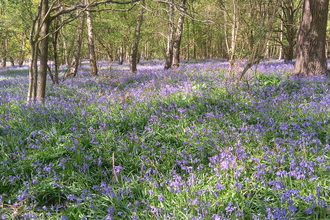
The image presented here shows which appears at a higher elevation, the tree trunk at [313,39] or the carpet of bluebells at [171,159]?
the tree trunk at [313,39]

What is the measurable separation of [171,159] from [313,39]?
761 cm

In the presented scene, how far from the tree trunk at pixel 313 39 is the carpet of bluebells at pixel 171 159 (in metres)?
2.35

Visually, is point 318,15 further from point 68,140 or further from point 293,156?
point 68,140

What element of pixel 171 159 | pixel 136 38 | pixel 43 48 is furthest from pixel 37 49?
pixel 136 38

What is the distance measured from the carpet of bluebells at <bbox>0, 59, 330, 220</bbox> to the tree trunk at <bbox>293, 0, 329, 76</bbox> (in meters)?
2.35

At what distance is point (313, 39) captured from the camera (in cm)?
835

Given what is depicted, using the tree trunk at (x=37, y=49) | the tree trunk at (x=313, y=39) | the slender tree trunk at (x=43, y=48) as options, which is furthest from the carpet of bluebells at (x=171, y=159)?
the tree trunk at (x=313, y=39)

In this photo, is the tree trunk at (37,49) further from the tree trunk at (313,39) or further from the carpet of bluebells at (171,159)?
the tree trunk at (313,39)

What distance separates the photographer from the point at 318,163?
10.6 ft

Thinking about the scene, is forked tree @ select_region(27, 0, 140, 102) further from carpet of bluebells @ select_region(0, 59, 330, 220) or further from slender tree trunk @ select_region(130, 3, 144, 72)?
slender tree trunk @ select_region(130, 3, 144, 72)

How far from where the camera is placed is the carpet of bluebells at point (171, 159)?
8.59 feet

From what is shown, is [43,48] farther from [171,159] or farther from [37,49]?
[171,159]

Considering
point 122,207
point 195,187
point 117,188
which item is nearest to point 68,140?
point 117,188

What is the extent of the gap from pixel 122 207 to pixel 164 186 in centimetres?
58
